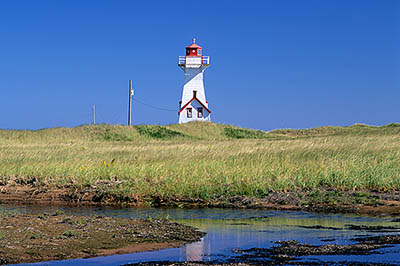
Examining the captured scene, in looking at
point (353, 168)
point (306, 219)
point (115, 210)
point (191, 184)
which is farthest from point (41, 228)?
point (353, 168)

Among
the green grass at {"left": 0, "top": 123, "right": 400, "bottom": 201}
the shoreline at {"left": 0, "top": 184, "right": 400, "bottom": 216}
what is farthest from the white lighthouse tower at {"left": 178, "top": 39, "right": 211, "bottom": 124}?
the shoreline at {"left": 0, "top": 184, "right": 400, "bottom": 216}

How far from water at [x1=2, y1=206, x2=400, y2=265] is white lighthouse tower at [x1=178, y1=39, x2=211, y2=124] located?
47537mm

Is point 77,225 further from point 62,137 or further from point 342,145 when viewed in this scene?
point 62,137

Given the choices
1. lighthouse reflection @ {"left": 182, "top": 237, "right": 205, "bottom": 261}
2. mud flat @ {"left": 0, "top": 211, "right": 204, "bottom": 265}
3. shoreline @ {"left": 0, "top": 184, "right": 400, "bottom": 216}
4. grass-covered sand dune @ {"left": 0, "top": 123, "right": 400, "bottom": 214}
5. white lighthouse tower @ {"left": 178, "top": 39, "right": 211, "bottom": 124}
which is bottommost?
lighthouse reflection @ {"left": 182, "top": 237, "right": 205, "bottom": 261}

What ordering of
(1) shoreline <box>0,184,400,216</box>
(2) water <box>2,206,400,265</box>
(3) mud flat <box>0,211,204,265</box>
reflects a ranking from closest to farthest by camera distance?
(2) water <box>2,206,400,265</box>
(3) mud flat <box>0,211,204,265</box>
(1) shoreline <box>0,184,400,216</box>

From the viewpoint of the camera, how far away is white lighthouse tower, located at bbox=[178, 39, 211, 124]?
2507 inches

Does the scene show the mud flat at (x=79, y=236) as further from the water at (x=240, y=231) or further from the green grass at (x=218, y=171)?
the green grass at (x=218, y=171)

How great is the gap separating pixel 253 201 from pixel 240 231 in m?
4.65

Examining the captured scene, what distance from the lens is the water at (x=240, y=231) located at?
9.27 m

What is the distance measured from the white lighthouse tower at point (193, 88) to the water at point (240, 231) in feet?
156

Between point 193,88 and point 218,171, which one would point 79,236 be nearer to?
point 218,171

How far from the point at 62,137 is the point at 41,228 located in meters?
38.0

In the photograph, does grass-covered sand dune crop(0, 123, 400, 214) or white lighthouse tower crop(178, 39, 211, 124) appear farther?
white lighthouse tower crop(178, 39, 211, 124)

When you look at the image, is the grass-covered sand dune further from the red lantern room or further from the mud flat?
the red lantern room
